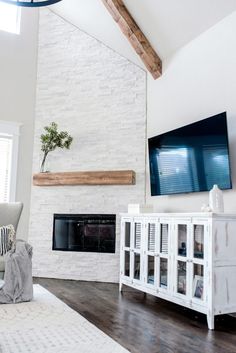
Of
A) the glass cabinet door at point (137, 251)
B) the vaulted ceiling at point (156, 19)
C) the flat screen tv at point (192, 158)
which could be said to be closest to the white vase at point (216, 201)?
the flat screen tv at point (192, 158)

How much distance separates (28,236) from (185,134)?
9.67ft

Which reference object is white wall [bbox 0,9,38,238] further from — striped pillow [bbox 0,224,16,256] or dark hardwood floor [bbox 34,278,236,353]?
dark hardwood floor [bbox 34,278,236,353]

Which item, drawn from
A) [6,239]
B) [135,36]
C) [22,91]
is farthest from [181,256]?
[22,91]

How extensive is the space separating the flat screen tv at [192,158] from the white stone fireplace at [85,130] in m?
0.70

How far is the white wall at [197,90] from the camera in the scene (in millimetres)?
3572

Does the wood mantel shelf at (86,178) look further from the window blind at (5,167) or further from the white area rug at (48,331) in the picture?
the white area rug at (48,331)

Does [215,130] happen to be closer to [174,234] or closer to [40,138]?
[174,234]

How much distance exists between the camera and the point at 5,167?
545 cm

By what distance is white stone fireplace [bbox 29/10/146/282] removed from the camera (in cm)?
502

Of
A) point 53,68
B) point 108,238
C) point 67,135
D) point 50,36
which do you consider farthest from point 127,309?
point 50,36

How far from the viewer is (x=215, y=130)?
344 centimetres

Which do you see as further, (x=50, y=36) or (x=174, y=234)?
(x=50, y=36)

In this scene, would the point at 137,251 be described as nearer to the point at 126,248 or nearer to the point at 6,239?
the point at 126,248

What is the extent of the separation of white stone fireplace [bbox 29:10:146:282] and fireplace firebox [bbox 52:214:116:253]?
8 cm
